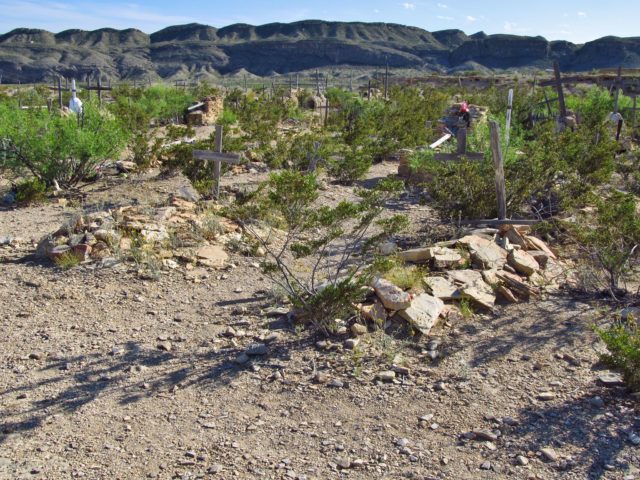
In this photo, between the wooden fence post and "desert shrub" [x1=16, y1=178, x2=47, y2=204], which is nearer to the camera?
the wooden fence post

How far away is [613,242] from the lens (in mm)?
7219

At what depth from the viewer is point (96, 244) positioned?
322 inches

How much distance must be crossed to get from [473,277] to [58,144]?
8.22 metres

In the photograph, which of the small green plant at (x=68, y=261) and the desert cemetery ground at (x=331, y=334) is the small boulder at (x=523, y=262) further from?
the small green plant at (x=68, y=261)

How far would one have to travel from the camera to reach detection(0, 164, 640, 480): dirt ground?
427 cm

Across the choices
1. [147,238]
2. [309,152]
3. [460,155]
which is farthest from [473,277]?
[309,152]

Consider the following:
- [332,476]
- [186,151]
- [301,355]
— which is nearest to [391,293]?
[301,355]

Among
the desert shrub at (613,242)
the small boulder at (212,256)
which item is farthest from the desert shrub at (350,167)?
the desert shrub at (613,242)

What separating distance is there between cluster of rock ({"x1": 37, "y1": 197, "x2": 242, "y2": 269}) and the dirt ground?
827mm

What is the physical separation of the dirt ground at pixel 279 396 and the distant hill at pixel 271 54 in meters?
88.8

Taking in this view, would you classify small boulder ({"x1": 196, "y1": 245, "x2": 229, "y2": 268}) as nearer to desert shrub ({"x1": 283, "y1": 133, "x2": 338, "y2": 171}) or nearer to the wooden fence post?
the wooden fence post

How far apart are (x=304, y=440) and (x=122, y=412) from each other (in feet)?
4.65

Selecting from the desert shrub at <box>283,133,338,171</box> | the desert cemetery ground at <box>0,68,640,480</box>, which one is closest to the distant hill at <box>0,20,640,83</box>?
the desert shrub at <box>283,133,338,171</box>

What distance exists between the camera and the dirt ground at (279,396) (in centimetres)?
427
